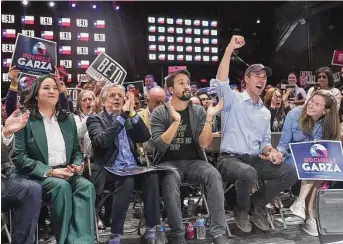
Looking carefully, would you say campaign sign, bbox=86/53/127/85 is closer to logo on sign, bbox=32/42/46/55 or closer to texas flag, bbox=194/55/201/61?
logo on sign, bbox=32/42/46/55

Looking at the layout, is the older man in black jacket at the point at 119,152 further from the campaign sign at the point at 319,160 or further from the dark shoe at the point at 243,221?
the campaign sign at the point at 319,160

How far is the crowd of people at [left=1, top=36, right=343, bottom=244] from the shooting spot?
3.05 meters

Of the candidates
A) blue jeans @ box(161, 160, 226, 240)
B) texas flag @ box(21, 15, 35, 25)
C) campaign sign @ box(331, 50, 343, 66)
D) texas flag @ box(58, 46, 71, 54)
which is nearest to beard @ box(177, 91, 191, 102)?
blue jeans @ box(161, 160, 226, 240)

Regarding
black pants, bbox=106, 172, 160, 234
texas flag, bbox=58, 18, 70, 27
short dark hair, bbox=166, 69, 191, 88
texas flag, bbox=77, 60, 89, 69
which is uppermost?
texas flag, bbox=58, 18, 70, 27

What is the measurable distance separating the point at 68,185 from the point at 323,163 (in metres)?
2.30

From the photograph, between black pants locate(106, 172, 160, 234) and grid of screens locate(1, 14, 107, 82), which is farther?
grid of screens locate(1, 14, 107, 82)

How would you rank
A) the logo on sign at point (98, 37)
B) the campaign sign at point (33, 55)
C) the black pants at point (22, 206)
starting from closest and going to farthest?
1. the black pants at point (22, 206)
2. the campaign sign at point (33, 55)
3. the logo on sign at point (98, 37)

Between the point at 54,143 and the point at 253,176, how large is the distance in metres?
1.71

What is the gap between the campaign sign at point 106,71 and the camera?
545cm

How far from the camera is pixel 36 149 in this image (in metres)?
3.23

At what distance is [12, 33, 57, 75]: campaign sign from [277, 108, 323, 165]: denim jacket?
104 inches

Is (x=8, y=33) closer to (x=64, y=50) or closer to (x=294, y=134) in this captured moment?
(x=64, y=50)

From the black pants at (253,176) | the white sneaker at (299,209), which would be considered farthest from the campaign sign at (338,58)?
the white sneaker at (299,209)

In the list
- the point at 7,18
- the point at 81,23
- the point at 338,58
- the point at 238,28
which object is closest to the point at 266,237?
the point at 338,58
